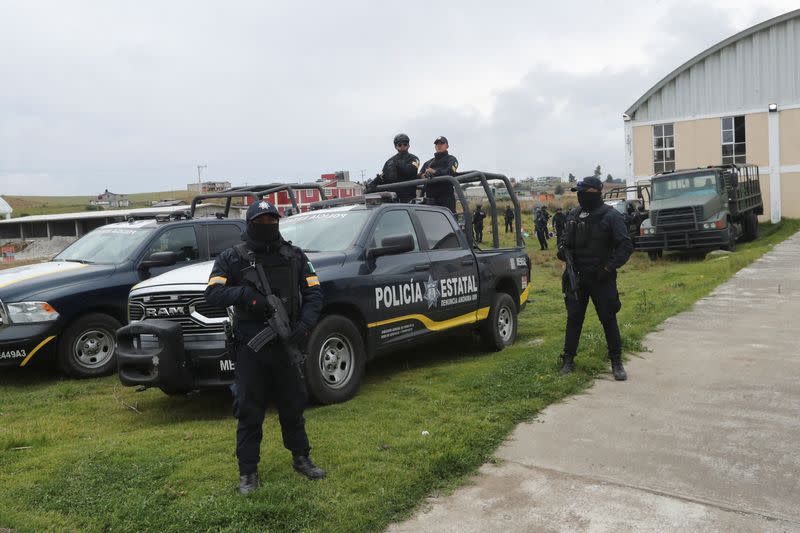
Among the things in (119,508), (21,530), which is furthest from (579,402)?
(21,530)

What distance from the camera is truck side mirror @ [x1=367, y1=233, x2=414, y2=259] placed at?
20.2 ft

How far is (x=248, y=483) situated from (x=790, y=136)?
31486 mm

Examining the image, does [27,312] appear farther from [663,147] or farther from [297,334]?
[663,147]

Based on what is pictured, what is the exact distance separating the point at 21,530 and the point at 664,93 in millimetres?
33146

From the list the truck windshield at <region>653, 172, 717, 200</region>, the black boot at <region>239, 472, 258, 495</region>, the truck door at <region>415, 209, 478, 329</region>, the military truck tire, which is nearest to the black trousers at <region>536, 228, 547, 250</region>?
the truck windshield at <region>653, 172, 717, 200</region>

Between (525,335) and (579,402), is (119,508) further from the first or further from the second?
(525,335)

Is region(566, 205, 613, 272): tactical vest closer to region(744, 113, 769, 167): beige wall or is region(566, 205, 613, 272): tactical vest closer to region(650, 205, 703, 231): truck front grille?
region(650, 205, 703, 231): truck front grille

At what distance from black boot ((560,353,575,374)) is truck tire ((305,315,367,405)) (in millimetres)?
1836

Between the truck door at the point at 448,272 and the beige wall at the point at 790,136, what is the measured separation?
27014 millimetres

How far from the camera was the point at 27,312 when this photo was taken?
7328 mm

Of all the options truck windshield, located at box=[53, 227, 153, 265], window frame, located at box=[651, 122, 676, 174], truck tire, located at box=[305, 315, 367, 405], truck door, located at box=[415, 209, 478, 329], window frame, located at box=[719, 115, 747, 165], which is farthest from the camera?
window frame, located at box=[651, 122, 676, 174]

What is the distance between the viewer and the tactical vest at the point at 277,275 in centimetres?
411

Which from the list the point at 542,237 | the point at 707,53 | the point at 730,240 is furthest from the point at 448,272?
the point at 707,53

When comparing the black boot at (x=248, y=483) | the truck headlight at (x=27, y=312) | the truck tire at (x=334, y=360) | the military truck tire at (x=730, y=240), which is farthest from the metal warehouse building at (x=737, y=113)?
the black boot at (x=248, y=483)
